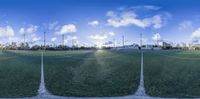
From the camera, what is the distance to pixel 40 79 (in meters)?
15.5

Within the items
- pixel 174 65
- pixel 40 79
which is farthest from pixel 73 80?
pixel 174 65

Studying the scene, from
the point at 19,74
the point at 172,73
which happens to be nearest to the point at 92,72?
the point at 19,74

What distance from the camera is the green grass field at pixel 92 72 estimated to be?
14.6m

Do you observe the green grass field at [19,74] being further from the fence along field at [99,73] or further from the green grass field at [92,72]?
the green grass field at [92,72]

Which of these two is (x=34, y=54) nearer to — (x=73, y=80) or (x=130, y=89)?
(x=73, y=80)

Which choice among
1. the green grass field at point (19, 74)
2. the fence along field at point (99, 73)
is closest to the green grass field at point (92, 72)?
the fence along field at point (99, 73)

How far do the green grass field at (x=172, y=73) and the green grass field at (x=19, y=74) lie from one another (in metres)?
4.74

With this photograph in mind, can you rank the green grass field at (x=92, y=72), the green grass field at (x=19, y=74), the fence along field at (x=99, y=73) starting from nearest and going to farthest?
the green grass field at (x=19, y=74) → the fence along field at (x=99, y=73) → the green grass field at (x=92, y=72)

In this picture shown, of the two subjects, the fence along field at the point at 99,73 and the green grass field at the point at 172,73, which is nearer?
the green grass field at the point at 172,73

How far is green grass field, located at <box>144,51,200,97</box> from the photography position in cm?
1430

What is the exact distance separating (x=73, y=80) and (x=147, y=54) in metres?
4.48

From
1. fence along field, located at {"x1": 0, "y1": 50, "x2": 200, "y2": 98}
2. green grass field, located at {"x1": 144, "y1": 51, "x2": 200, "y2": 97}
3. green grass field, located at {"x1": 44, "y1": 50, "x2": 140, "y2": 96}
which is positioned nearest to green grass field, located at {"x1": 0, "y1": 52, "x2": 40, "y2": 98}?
fence along field, located at {"x1": 0, "y1": 50, "x2": 200, "y2": 98}

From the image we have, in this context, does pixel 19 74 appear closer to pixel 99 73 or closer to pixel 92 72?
pixel 92 72

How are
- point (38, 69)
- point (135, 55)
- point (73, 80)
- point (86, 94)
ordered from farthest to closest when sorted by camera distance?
point (135, 55) < point (38, 69) < point (73, 80) < point (86, 94)
